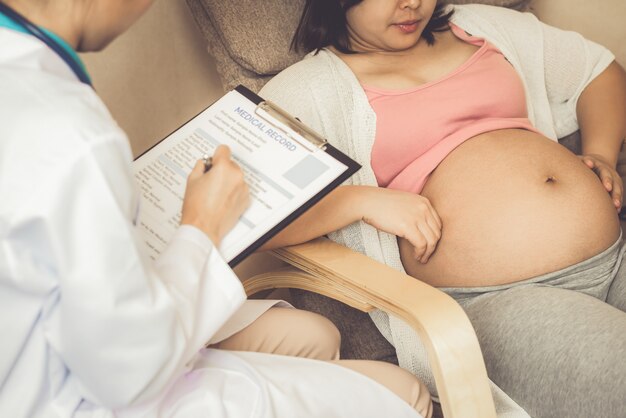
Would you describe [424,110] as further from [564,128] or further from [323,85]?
[564,128]

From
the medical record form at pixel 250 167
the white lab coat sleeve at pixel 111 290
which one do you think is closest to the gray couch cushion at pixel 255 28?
the medical record form at pixel 250 167

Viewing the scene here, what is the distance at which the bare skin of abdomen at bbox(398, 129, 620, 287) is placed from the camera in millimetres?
1188

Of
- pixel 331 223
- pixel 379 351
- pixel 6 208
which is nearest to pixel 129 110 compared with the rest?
pixel 331 223

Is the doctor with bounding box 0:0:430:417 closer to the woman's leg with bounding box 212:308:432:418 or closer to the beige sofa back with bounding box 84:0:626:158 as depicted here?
the woman's leg with bounding box 212:308:432:418

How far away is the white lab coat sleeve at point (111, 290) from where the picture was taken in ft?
1.97

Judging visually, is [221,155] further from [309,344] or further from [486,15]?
[486,15]

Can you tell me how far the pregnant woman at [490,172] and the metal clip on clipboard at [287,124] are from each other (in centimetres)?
21

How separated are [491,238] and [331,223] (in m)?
0.32

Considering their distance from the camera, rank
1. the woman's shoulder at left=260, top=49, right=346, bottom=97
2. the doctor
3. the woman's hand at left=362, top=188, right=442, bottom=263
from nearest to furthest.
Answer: the doctor → the woman's hand at left=362, top=188, right=442, bottom=263 → the woman's shoulder at left=260, top=49, right=346, bottom=97

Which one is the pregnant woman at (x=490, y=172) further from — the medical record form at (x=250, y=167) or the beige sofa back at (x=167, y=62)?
the beige sofa back at (x=167, y=62)

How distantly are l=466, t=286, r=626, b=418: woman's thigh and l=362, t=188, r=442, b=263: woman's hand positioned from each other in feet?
0.54

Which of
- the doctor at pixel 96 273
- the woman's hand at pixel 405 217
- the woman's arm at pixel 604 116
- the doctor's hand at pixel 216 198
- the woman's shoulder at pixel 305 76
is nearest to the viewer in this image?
the doctor at pixel 96 273

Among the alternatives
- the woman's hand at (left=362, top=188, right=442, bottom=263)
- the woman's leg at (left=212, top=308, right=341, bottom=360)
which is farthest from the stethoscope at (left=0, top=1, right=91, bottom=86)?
the woman's hand at (left=362, top=188, right=442, bottom=263)

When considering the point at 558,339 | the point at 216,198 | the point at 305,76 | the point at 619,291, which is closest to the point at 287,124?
the point at 216,198
